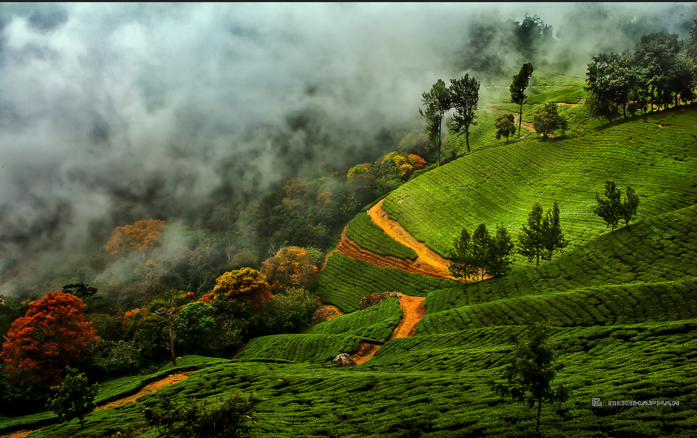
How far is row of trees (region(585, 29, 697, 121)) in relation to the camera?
185ft

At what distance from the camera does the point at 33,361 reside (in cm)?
3122

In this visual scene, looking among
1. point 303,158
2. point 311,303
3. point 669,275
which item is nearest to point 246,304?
point 311,303

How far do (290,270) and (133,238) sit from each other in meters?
51.1

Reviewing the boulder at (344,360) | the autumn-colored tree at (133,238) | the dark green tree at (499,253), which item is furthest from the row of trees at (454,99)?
the autumn-colored tree at (133,238)

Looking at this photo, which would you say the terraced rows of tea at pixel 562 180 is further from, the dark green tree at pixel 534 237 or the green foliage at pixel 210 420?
the green foliage at pixel 210 420

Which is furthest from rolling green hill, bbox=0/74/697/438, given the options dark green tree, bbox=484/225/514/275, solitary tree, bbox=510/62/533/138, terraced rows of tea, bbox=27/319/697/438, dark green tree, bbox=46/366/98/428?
solitary tree, bbox=510/62/533/138

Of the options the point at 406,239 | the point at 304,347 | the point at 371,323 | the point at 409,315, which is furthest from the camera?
the point at 406,239

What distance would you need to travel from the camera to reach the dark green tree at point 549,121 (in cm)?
6588

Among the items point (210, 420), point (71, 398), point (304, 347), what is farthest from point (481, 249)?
point (71, 398)

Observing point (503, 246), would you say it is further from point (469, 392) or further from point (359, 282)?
point (469, 392)

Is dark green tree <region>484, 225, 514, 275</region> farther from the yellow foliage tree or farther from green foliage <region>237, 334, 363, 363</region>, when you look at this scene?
the yellow foliage tree

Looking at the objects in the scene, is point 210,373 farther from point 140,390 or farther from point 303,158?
point 303,158

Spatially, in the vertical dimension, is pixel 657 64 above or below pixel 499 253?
above

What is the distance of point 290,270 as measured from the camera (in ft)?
203
